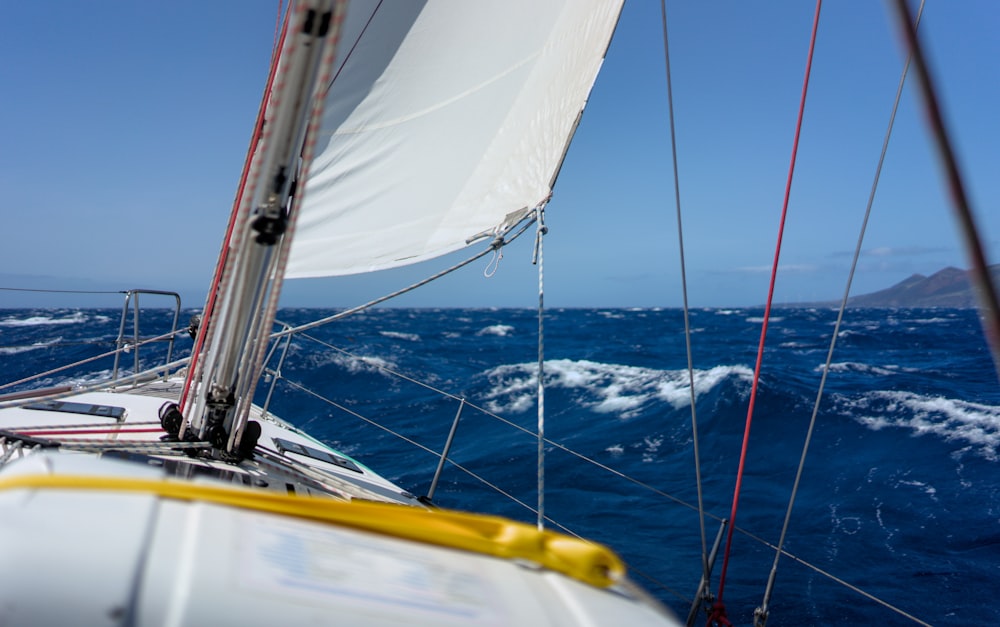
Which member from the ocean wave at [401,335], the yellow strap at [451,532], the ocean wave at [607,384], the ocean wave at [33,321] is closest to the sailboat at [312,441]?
the yellow strap at [451,532]

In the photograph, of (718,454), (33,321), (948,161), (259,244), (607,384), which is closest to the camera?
(948,161)

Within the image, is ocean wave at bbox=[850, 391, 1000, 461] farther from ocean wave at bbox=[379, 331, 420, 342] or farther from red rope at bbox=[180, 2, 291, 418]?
ocean wave at bbox=[379, 331, 420, 342]

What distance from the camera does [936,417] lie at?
903 centimetres

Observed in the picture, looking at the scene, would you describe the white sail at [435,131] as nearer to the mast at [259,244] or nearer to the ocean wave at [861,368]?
the mast at [259,244]

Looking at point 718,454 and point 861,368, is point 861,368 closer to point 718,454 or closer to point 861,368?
point 861,368

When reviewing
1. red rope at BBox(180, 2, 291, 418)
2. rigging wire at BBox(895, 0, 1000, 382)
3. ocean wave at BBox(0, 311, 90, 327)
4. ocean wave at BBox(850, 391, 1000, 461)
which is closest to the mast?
red rope at BBox(180, 2, 291, 418)

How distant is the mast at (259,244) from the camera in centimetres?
164

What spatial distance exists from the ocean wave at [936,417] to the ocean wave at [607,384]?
87.6 inches

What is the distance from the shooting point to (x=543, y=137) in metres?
3.29

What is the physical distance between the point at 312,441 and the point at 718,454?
5.51m

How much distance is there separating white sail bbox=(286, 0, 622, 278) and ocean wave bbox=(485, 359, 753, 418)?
6620 mm

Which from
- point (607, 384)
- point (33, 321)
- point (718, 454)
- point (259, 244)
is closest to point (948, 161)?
point (259, 244)

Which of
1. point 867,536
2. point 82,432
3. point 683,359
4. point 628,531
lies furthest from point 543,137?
point 683,359

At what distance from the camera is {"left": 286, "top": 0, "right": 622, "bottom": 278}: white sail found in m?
3.24
